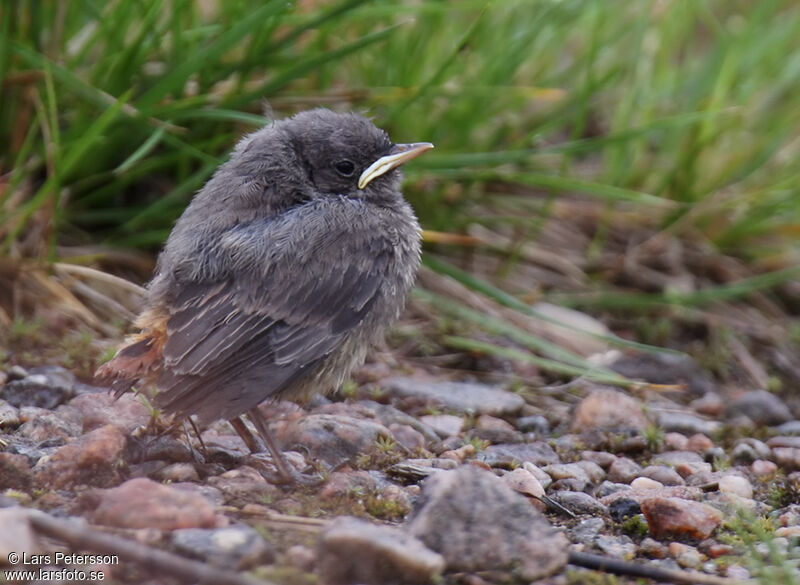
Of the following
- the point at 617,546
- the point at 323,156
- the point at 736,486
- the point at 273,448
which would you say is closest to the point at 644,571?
the point at 617,546

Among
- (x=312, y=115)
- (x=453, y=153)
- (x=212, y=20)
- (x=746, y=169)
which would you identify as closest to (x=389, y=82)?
(x=453, y=153)

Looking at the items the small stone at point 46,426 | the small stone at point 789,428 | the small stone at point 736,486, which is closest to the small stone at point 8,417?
the small stone at point 46,426

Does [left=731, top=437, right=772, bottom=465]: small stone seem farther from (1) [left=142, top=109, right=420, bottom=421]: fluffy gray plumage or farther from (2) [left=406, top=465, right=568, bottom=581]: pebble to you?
(2) [left=406, top=465, right=568, bottom=581]: pebble

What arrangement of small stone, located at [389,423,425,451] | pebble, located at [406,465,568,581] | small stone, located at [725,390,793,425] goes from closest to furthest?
1. pebble, located at [406,465,568,581]
2. small stone, located at [389,423,425,451]
3. small stone, located at [725,390,793,425]

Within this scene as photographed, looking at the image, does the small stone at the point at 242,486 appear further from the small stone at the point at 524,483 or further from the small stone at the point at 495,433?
the small stone at the point at 495,433

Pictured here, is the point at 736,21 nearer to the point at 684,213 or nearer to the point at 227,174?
the point at 684,213

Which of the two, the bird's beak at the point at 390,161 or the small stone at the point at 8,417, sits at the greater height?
the bird's beak at the point at 390,161

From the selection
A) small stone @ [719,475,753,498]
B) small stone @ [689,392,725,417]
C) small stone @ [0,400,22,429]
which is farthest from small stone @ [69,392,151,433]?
small stone @ [689,392,725,417]

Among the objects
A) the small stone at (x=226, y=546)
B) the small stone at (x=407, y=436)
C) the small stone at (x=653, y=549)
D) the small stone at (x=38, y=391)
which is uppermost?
the small stone at (x=653, y=549)
